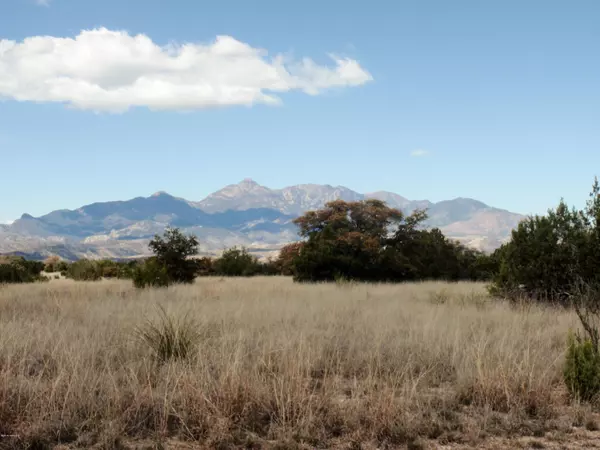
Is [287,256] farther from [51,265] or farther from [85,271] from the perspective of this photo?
[51,265]

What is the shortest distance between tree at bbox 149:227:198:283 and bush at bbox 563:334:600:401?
20.0 meters

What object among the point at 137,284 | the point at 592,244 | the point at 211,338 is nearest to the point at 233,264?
the point at 137,284

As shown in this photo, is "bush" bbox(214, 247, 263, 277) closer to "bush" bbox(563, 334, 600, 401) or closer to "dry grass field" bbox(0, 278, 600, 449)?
"dry grass field" bbox(0, 278, 600, 449)

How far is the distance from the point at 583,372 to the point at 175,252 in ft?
67.4

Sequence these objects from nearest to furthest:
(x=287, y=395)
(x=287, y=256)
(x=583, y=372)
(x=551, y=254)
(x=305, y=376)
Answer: (x=287, y=395) → (x=583, y=372) → (x=305, y=376) → (x=551, y=254) → (x=287, y=256)

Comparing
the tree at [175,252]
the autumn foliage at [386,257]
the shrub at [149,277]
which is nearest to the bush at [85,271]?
the tree at [175,252]

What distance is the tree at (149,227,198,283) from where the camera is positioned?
24922 mm

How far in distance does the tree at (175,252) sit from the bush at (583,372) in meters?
20.0

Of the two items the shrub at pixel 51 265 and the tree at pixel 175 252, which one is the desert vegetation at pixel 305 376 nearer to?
the tree at pixel 175 252

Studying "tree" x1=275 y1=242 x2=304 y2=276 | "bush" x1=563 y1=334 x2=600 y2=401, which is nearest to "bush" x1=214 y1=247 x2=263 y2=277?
"tree" x1=275 y1=242 x2=304 y2=276

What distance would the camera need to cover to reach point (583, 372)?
260 inches

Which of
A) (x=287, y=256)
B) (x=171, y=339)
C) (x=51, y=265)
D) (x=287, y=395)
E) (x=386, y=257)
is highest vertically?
(x=386, y=257)

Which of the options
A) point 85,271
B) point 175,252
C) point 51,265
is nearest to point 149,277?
point 175,252

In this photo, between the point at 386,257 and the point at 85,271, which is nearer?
the point at 386,257
